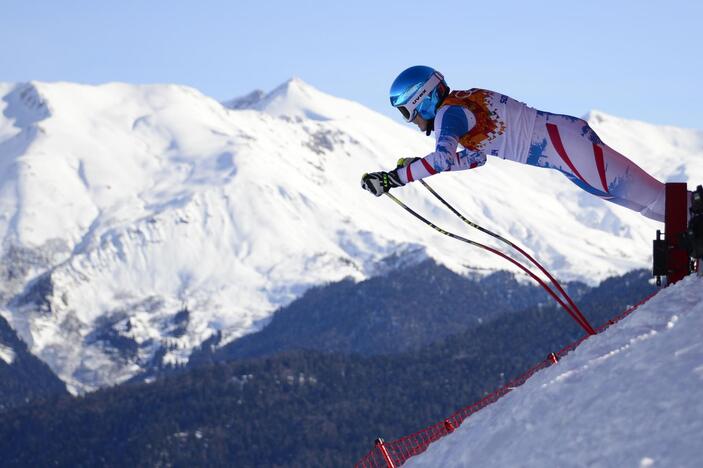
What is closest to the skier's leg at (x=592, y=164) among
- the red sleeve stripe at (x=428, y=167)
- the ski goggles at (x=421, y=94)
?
the red sleeve stripe at (x=428, y=167)

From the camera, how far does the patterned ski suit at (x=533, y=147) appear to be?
1391 centimetres

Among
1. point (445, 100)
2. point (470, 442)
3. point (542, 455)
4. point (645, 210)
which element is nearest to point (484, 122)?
point (445, 100)

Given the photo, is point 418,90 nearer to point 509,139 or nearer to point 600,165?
point 509,139

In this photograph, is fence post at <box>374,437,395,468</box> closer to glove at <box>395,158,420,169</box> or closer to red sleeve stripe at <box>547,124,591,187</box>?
glove at <box>395,158,420,169</box>

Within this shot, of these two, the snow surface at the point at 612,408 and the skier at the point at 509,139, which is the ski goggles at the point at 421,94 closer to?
the skier at the point at 509,139

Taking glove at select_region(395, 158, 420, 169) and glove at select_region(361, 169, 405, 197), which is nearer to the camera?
glove at select_region(361, 169, 405, 197)

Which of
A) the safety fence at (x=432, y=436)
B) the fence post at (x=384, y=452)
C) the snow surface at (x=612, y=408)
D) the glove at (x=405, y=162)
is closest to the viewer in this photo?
the snow surface at (x=612, y=408)

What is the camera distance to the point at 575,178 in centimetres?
1430

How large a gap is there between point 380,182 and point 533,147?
189 cm

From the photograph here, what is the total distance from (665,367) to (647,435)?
3.58 ft

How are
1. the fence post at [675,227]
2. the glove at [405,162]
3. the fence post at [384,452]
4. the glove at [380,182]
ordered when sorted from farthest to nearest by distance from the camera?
1. the glove at [405,162]
2. the glove at [380,182]
3. the fence post at [675,227]
4. the fence post at [384,452]

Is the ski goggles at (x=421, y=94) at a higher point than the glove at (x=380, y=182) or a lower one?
higher

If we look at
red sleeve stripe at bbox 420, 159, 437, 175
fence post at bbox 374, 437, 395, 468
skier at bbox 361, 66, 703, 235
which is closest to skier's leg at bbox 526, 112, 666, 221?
skier at bbox 361, 66, 703, 235

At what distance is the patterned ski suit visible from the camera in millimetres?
13914
